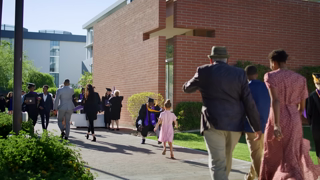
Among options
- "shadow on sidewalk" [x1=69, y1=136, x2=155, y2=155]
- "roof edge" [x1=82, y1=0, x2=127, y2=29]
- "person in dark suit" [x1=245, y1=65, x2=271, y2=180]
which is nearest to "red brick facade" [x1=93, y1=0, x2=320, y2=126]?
"shadow on sidewalk" [x1=69, y1=136, x2=155, y2=155]

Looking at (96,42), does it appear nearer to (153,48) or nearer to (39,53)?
(153,48)

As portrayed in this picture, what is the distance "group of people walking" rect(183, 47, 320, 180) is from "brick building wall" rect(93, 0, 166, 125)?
13.1 meters

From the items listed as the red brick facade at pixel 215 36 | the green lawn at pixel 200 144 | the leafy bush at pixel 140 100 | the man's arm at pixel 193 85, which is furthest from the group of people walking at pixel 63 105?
the man's arm at pixel 193 85

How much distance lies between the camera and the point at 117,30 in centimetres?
2433

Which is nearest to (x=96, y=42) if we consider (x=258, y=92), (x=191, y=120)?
(x=191, y=120)

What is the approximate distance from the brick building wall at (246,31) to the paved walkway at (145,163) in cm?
652

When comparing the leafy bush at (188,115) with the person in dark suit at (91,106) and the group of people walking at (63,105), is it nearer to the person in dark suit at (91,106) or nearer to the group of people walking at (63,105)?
the group of people walking at (63,105)

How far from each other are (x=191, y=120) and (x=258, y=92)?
10768mm

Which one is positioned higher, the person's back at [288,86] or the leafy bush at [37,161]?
the person's back at [288,86]

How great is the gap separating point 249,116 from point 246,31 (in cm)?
1458

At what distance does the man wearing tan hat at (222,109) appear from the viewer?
5.16 m

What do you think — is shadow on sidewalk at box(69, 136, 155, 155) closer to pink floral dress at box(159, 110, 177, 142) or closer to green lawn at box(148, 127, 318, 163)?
pink floral dress at box(159, 110, 177, 142)

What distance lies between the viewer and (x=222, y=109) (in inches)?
205

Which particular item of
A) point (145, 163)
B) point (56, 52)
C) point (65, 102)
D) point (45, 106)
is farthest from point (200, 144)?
point (56, 52)
